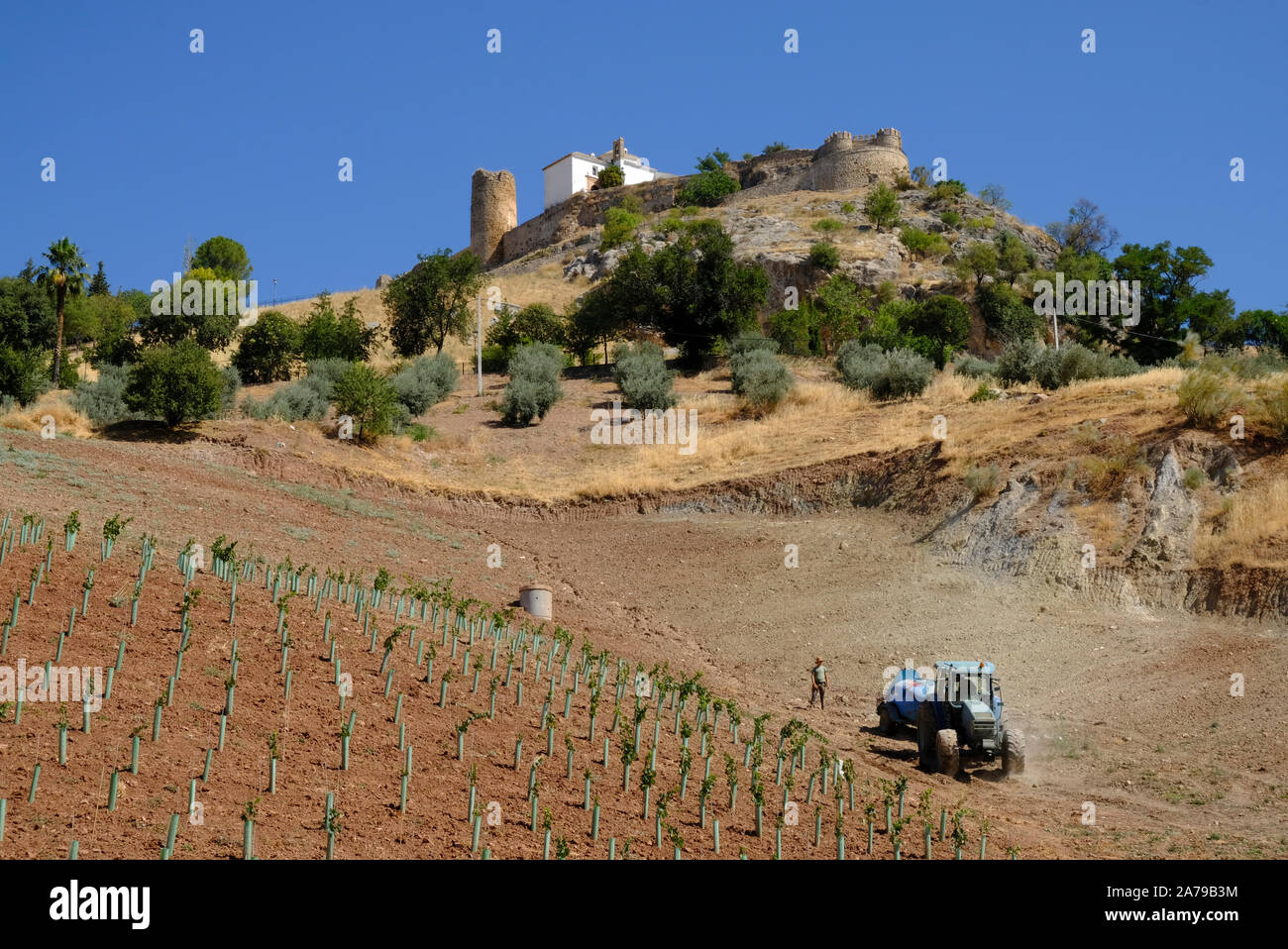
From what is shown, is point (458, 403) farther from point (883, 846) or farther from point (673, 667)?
point (883, 846)

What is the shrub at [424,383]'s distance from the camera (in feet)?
131

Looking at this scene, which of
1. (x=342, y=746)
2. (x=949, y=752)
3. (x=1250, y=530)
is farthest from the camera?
(x=1250, y=530)

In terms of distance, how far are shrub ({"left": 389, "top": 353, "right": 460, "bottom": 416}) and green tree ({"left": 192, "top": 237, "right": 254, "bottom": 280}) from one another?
2980cm

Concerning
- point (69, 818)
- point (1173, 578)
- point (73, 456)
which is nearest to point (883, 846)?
point (69, 818)

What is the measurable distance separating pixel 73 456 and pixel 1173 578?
21056mm

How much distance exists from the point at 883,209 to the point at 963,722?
55873mm

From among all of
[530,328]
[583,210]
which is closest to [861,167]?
[583,210]

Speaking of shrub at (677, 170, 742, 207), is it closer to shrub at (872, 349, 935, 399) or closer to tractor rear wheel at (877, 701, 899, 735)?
shrub at (872, 349, 935, 399)

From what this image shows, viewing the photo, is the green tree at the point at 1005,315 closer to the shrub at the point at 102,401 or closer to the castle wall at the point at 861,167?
the castle wall at the point at 861,167

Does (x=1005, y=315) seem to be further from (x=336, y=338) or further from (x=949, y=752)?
(x=949, y=752)

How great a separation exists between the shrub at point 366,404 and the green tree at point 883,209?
3971 cm

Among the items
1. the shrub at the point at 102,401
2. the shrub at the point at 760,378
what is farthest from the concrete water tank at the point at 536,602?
the shrub at the point at 760,378

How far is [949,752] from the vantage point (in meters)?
14.8

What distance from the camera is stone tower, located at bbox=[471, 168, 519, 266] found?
89.1 meters
